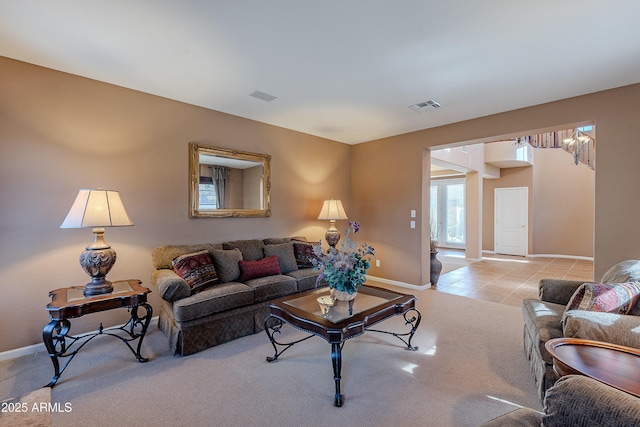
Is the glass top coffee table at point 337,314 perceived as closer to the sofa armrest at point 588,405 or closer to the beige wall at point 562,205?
the sofa armrest at point 588,405

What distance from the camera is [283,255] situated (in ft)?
13.1

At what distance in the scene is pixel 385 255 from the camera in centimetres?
539

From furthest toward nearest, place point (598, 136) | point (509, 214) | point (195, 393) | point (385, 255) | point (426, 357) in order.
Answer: point (509, 214) < point (385, 255) < point (598, 136) < point (426, 357) < point (195, 393)

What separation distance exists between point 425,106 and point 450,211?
7492mm

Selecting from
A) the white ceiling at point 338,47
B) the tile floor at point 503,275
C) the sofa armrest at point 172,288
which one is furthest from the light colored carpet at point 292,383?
the white ceiling at point 338,47

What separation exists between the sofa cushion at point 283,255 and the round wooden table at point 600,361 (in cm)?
294

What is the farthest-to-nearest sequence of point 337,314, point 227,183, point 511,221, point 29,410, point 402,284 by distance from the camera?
point 511,221
point 402,284
point 227,183
point 337,314
point 29,410

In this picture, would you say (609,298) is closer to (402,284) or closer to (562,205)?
(402,284)

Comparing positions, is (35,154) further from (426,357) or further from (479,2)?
(426,357)

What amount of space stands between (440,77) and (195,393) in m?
3.61

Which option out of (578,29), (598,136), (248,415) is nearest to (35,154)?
(248,415)

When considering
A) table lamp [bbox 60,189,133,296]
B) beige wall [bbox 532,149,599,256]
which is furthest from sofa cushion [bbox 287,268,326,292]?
beige wall [bbox 532,149,599,256]

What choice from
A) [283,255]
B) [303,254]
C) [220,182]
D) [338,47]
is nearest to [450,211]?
[303,254]

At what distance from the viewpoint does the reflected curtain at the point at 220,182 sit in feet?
13.0
